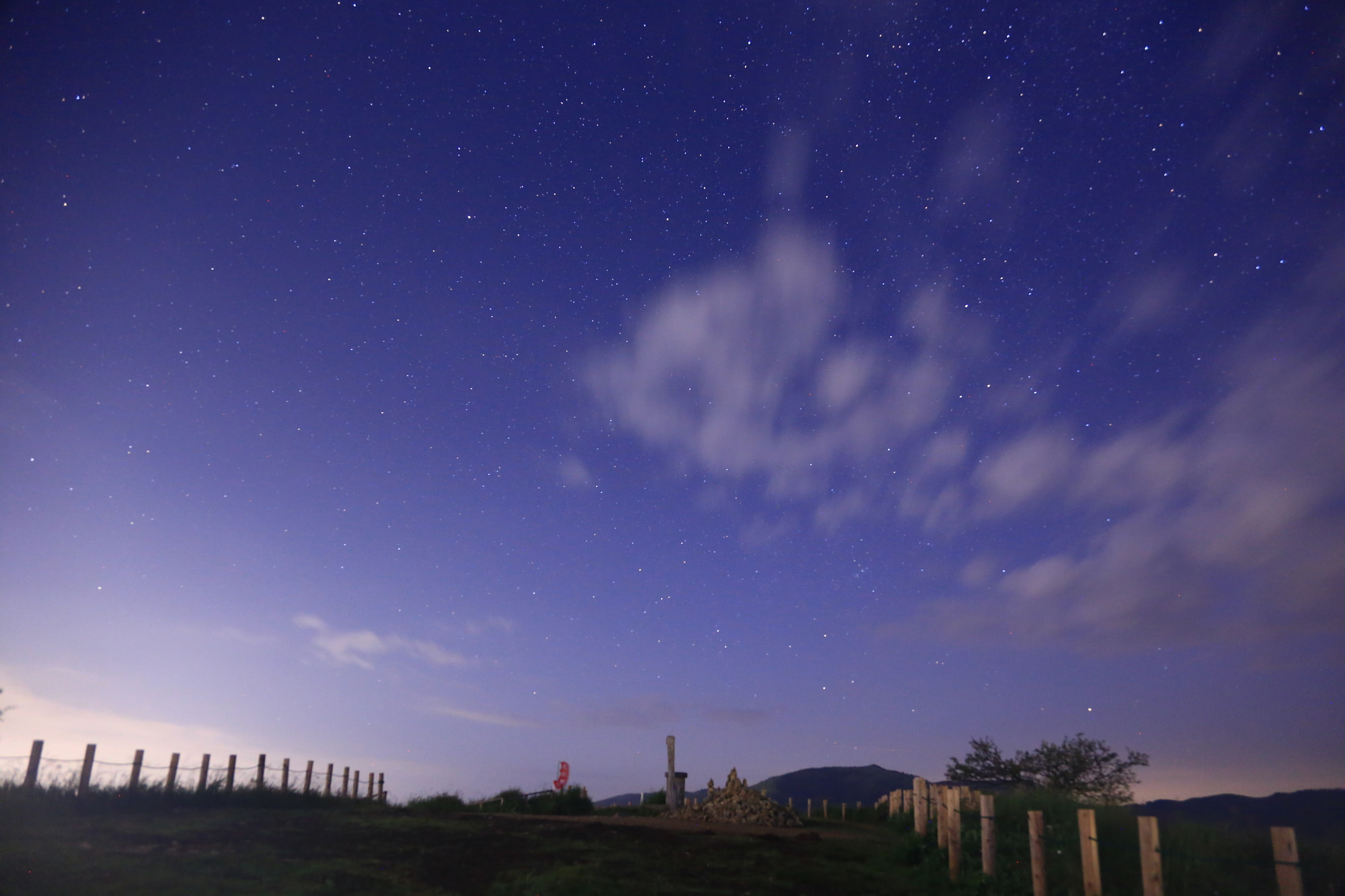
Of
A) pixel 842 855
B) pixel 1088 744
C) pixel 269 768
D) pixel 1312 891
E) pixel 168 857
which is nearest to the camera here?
pixel 1312 891

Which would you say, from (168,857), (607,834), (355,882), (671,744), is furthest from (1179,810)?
(671,744)

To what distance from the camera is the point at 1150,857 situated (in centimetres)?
972

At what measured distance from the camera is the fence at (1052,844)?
8.22 metres

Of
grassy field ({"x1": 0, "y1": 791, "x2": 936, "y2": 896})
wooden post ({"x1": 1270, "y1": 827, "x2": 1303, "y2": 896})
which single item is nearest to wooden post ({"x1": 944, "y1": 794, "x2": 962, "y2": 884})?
grassy field ({"x1": 0, "y1": 791, "x2": 936, "y2": 896})

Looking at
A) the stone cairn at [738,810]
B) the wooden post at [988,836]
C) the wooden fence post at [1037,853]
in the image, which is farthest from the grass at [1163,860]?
the stone cairn at [738,810]

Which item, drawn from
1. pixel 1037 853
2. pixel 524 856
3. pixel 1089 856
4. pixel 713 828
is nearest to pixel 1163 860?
pixel 1037 853

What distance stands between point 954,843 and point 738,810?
18.2 meters

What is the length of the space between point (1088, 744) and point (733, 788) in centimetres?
3135

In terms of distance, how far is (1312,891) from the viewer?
12.0 m

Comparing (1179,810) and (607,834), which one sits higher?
(1179,810)

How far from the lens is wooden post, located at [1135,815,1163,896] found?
9.57 m

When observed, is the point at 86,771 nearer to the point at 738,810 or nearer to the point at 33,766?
the point at 33,766

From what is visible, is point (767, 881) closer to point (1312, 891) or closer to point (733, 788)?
point (1312, 891)

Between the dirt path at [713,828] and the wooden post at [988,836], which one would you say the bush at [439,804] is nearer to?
the dirt path at [713,828]
